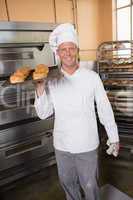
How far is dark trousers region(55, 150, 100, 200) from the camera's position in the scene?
4.03ft

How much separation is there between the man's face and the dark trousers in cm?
53

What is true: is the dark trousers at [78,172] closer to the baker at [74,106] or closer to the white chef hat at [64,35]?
the baker at [74,106]

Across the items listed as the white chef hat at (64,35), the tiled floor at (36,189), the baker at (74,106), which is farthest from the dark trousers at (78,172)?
the white chef hat at (64,35)

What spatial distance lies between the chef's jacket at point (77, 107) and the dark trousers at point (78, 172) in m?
0.05

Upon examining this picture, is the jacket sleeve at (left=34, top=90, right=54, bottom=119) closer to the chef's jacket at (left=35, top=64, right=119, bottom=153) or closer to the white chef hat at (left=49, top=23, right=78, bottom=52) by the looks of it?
the chef's jacket at (left=35, top=64, right=119, bottom=153)

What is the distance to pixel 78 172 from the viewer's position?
1.29 m

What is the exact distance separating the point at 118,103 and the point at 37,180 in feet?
3.49

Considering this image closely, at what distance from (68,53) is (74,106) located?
290 millimetres

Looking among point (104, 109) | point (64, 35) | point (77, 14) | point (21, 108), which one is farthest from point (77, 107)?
point (77, 14)

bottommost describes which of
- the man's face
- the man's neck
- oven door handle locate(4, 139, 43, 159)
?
oven door handle locate(4, 139, 43, 159)

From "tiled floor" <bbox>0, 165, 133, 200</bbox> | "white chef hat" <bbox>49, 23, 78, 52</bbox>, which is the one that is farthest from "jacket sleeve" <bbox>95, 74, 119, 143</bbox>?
"tiled floor" <bbox>0, 165, 133, 200</bbox>

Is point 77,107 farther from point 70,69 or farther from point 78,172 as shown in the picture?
point 78,172

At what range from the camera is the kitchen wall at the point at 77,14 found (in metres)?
2.71

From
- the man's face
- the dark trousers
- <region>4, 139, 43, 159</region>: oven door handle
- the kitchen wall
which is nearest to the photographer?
the man's face
